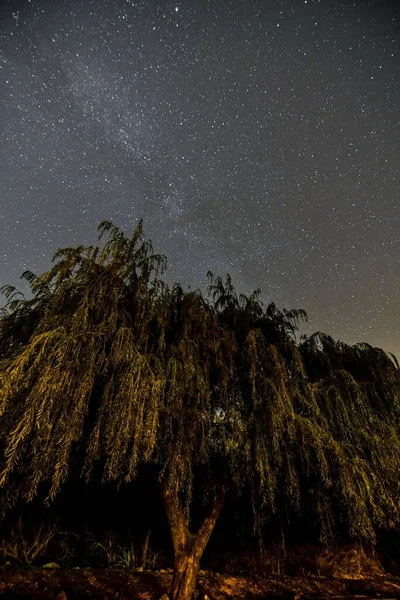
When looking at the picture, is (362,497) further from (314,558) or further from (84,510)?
(84,510)

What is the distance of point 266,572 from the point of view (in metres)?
7.49

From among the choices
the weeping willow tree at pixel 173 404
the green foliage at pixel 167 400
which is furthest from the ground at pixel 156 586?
the green foliage at pixel 167 400

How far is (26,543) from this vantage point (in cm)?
642

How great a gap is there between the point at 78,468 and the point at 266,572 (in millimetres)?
5294

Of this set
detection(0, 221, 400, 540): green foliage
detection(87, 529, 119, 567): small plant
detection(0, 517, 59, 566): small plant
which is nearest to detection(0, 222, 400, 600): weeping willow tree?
detection(0, 221, 400, 540): green foliage

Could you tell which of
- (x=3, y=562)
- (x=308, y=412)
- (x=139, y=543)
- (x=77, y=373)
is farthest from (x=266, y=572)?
(x=77, y=373)

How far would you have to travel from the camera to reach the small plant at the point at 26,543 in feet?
20.2

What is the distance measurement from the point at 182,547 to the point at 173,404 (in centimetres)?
309

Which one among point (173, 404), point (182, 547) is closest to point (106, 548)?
point (182, 547)

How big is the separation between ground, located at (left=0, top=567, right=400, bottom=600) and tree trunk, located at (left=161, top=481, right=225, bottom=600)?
2.01 ft

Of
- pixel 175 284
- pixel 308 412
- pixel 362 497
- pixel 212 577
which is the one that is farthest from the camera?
pixel 212 577

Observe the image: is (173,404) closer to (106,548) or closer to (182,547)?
(182,547)

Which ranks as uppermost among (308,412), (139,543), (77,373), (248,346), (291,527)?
(248,346)

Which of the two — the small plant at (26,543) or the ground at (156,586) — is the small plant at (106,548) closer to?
the ground at (156,586)
